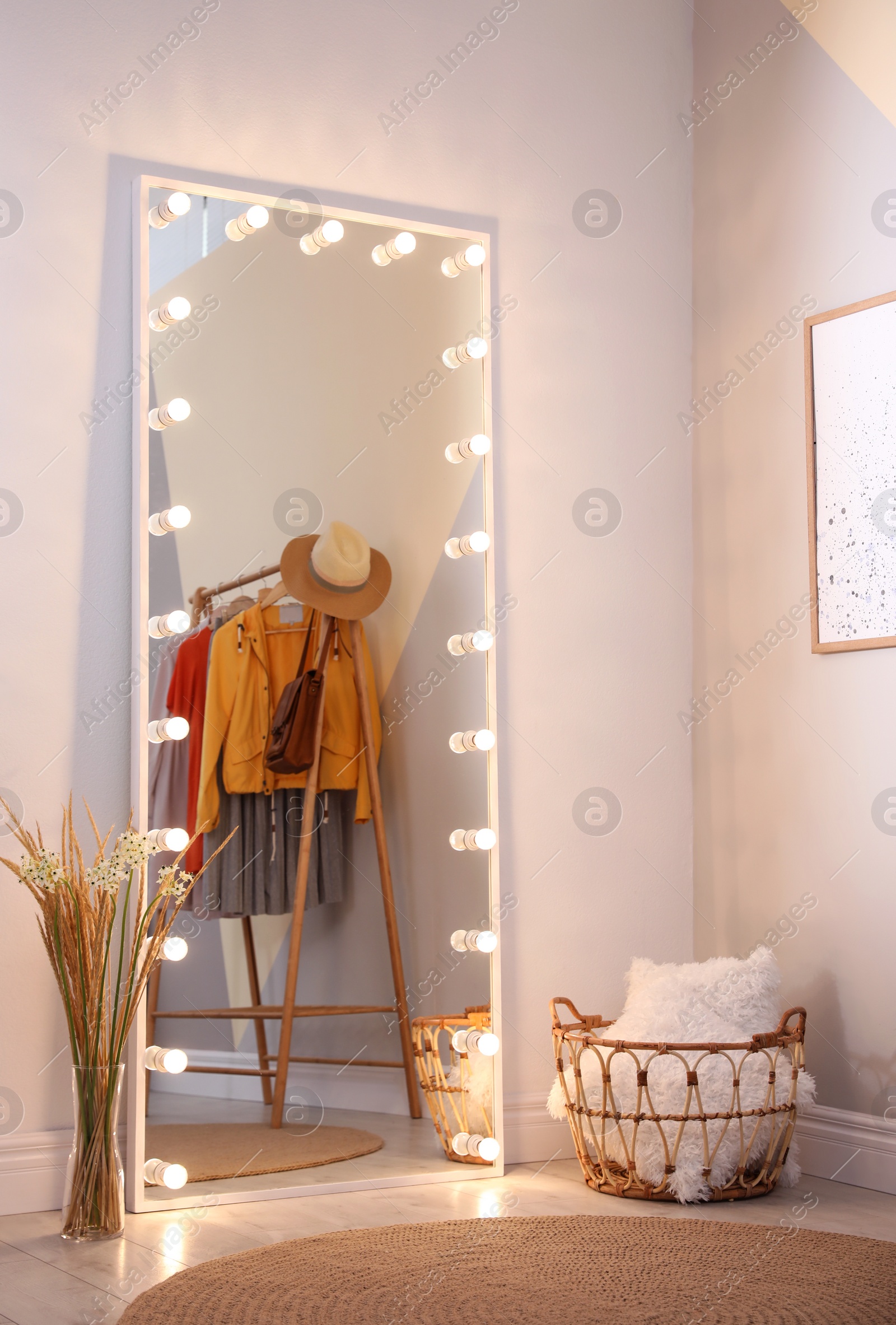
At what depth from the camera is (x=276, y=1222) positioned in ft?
7.81

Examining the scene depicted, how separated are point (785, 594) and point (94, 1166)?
1.85 metres

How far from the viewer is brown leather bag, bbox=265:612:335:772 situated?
9.03ft

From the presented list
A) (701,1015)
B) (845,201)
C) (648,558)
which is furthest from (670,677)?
→ (845,201)

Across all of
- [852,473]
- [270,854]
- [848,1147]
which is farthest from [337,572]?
[848,1147]

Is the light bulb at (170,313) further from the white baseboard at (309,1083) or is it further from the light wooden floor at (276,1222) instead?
the light wooden floor at (276,1222)

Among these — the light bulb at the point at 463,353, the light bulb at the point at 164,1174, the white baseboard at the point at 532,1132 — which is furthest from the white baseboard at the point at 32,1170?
the light bulb at the point at 463,353

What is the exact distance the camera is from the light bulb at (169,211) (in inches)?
107

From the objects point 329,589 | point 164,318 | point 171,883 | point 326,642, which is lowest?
point 171,883

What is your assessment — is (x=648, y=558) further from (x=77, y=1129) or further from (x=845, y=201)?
(x=77, y=1129)

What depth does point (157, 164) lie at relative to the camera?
9.25 ft

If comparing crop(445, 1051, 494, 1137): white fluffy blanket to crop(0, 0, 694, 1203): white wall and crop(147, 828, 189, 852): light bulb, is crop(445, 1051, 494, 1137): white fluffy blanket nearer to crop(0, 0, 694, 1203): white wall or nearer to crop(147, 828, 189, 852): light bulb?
crop(0, 0, 694, 1203): white wall

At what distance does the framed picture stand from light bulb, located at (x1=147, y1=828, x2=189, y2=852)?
1.40 metres

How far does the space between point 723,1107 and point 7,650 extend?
161cm

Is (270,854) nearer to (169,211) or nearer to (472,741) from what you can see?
(472,741)
